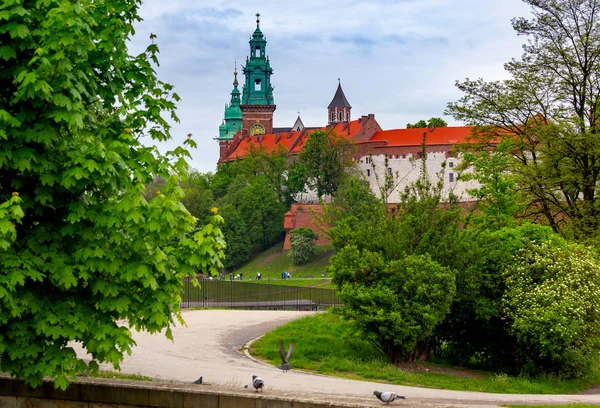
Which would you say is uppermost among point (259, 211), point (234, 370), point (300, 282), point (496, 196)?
point (259, 211)

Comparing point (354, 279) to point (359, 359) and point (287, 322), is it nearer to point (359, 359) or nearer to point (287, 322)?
point (359, 359)

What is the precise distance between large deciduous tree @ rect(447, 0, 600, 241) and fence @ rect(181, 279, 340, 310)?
38.1 ft

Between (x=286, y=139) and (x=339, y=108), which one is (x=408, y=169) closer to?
(x=286, y=139)

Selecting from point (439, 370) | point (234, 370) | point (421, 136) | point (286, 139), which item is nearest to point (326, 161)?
point (421, 136)

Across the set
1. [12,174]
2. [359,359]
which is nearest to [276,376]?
[359,359]

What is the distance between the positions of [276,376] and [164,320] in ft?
25.6

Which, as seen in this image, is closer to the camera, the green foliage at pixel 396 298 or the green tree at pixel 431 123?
the green foliage at pixel 396 298

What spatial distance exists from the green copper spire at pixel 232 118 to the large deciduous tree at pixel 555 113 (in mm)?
136379

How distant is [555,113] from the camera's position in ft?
122

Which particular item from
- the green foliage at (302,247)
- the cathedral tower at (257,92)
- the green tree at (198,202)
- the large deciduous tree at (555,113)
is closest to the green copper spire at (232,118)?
the cathedral tower at (257,92)

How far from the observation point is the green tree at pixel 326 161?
346 feet

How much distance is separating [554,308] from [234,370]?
9.08 metres

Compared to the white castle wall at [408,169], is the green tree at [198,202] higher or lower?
lower

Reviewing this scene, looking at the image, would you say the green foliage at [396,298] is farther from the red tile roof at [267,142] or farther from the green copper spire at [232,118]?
the green copper spire at [232,118]
